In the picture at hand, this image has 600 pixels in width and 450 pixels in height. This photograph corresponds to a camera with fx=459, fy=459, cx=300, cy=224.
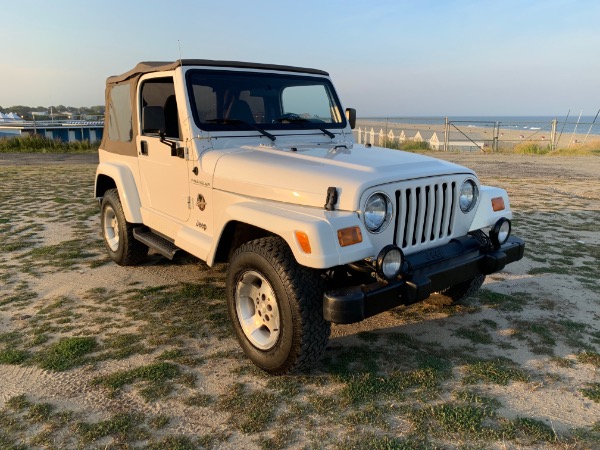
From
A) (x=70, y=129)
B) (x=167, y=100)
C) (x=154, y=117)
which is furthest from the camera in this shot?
(x=70, y=129)

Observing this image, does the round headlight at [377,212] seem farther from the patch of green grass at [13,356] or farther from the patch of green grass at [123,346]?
the patch of green grass at [13,356]

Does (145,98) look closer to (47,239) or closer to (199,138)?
(199,138)

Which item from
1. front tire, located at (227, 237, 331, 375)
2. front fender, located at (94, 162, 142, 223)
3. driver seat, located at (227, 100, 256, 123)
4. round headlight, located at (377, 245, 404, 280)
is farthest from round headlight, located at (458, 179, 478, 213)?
front fender, located at (94, 162, 142, 223)

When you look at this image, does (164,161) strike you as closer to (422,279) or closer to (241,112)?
(241,112)

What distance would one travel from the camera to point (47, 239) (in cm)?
634

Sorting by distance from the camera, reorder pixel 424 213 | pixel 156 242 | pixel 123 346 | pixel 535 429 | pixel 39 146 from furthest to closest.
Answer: pixel 39 146
pixel 156 242
pixel 123 346
pixel 424 213
pixel 535 429

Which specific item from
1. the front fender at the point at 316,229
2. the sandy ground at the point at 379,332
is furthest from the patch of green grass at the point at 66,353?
the front fender at the point at 316,229

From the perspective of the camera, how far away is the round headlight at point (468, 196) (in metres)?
3.45

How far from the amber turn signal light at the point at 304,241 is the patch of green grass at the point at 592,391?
6.39 feet

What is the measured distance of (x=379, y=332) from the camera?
12.1 feet

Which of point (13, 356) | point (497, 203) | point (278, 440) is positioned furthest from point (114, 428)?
point (497, 203)

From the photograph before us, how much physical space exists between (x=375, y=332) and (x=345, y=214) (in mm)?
1357

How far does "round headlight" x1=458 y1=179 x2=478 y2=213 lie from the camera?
11.3 feet

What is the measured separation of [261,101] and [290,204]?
5.21 feet
